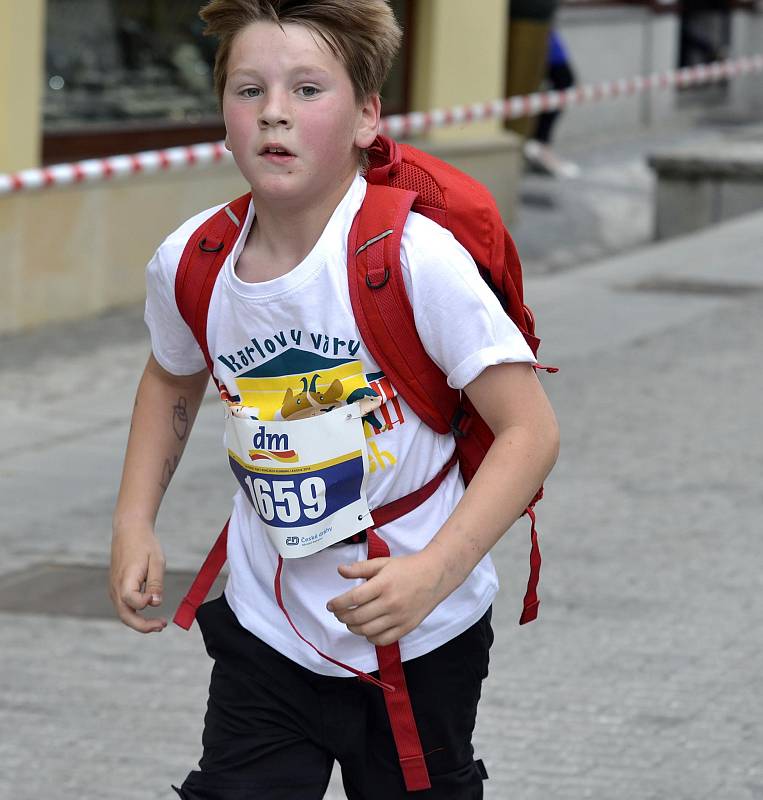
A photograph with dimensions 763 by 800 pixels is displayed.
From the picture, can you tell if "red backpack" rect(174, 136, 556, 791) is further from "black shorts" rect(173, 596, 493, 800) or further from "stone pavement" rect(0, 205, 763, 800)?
"stone pavement" rect(0, 205, 763, 800)

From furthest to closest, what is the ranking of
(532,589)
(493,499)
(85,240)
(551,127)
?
(551,127) < (85,240) < (532,589) < (493,499)

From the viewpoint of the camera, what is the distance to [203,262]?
254 cm

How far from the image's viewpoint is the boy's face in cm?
237

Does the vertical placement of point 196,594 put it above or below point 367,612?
below

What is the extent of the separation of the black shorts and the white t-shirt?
0.04 metres

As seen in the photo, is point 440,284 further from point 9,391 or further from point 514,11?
point 514,11

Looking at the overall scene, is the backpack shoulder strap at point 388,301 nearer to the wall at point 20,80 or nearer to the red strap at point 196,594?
the red strap at point 196,594

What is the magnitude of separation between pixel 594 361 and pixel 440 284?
6.40m

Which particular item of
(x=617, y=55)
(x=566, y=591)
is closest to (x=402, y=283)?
(x=566, y=591)

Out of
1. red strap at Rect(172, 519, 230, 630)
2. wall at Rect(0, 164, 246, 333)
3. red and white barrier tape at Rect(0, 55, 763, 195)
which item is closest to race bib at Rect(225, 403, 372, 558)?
red strap at Rect(172, 519, 230, 630)

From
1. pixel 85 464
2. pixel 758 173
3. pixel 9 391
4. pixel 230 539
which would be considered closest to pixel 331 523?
pixel 230 539

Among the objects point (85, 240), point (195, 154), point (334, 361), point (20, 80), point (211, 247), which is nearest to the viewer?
point (334, 361)

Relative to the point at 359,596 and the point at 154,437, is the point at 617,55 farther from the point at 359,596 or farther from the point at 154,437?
the point at 359,596

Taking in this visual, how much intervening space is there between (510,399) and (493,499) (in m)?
0.14
